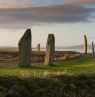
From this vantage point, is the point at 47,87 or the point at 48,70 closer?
the point at 47,87

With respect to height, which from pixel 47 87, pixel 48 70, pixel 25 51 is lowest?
pixel 48 70

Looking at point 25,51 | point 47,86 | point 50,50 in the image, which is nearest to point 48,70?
point 25,51

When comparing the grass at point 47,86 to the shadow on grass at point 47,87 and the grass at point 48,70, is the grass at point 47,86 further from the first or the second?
the grass at point 48,70

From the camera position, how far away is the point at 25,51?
36.1 meters

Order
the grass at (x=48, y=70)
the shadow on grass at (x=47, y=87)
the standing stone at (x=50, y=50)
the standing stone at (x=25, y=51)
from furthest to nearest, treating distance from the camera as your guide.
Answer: the standing stone at (x=50, y=50) → the standing stone at (x=25, y=51) → the grass at (x=48, y=70) → the shadow on grass at (x=47, y=87)

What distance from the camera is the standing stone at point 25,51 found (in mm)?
35500

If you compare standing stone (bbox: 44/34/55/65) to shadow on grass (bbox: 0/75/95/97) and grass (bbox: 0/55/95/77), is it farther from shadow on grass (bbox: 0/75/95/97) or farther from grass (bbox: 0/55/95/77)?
shadow on grass (bbox: 0/75/95/97)

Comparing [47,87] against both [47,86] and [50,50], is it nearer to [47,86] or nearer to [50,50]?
[47,86]

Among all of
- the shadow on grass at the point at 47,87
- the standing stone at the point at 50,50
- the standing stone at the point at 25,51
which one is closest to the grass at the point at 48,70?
the shadow on grass at the point at 47,87

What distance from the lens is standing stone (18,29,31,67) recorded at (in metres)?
35.5

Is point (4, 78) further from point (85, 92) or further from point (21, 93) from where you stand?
point (85, 92)

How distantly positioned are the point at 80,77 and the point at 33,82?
2.39 meters

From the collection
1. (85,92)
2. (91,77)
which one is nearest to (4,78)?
(85,92)

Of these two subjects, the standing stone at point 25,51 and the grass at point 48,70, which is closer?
the grass at point 48,70
